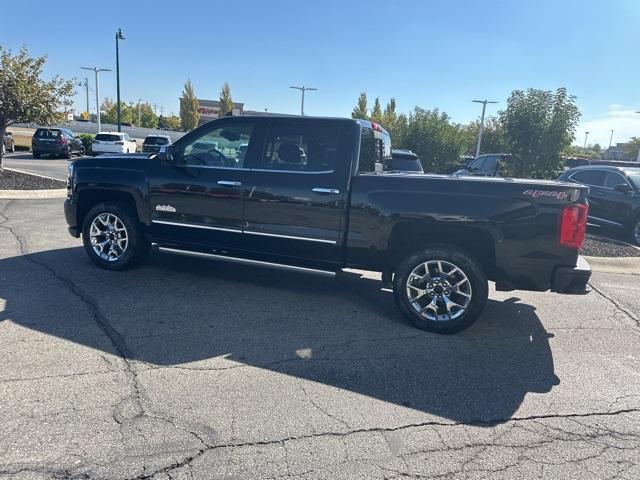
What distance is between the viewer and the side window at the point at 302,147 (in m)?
5.08

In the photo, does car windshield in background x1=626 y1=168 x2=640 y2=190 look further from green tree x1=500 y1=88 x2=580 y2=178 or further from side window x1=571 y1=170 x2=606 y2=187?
green tree x1=500 y1=88 x2=580 y2=178

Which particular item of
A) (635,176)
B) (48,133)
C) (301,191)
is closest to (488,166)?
(635,176)

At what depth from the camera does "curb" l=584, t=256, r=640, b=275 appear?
7.86 m

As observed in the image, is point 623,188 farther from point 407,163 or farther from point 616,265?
point 407,163

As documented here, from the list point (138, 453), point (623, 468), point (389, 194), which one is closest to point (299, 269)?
point (389, 194)

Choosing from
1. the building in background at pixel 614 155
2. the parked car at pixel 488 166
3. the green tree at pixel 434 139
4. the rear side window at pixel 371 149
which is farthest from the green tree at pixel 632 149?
the rear side window at pixel 371 149

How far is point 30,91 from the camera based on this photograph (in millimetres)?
12562

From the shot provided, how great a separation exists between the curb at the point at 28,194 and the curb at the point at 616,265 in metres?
12.1

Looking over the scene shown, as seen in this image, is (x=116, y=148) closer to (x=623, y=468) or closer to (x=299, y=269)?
(x=299, y=269)

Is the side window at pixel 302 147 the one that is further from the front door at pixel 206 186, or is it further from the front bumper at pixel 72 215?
the front bumper at pixel 72 215

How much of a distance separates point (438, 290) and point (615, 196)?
26.8 feet

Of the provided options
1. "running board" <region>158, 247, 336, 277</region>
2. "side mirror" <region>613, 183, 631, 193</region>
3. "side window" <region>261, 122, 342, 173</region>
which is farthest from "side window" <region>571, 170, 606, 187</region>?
"running board" <region>158, 247, 336, 277</region>

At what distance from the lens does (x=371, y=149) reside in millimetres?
5453

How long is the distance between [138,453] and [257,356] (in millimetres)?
1384
